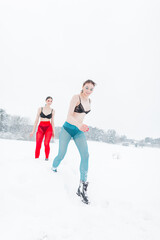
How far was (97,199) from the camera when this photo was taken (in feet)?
10.3

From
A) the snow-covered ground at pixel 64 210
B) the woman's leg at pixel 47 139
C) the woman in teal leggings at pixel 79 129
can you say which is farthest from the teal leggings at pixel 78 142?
the woman's leg at pixel 47 139

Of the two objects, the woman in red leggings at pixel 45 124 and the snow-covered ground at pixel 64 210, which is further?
the woman in red leggings at pixel 45 124

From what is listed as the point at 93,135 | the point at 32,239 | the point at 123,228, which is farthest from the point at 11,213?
the point at 93,135

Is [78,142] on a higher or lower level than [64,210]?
higher

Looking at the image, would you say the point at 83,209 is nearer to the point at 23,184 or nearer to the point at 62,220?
the point at 62,220

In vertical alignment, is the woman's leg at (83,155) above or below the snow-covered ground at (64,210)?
above

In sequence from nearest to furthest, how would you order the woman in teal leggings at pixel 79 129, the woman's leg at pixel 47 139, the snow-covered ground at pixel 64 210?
the snow-covered ground at pixel 64 210 → the woman in teal leggings at pixel 79 129 → the woman's leg at pixel 47 139

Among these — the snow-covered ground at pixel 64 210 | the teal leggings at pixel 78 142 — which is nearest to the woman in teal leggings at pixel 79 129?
the teal leggings at pixel 78 142

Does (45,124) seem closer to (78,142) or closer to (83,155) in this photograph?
(78,142)

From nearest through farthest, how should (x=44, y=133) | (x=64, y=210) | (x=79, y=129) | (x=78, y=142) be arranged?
(x=64, y=210) < (x=79, y=129) < (x=78, y=142) < (x=44, y=133)

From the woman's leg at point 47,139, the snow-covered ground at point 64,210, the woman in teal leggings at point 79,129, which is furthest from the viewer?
the woman's leg at point 47,139

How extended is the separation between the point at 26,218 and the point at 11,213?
24cm

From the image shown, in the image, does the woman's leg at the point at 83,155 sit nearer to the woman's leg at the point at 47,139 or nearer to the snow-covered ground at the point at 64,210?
the snow-covered ground at the point at 64,210

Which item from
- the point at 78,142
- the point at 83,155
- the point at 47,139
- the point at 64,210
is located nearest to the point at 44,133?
the point at 47,139
